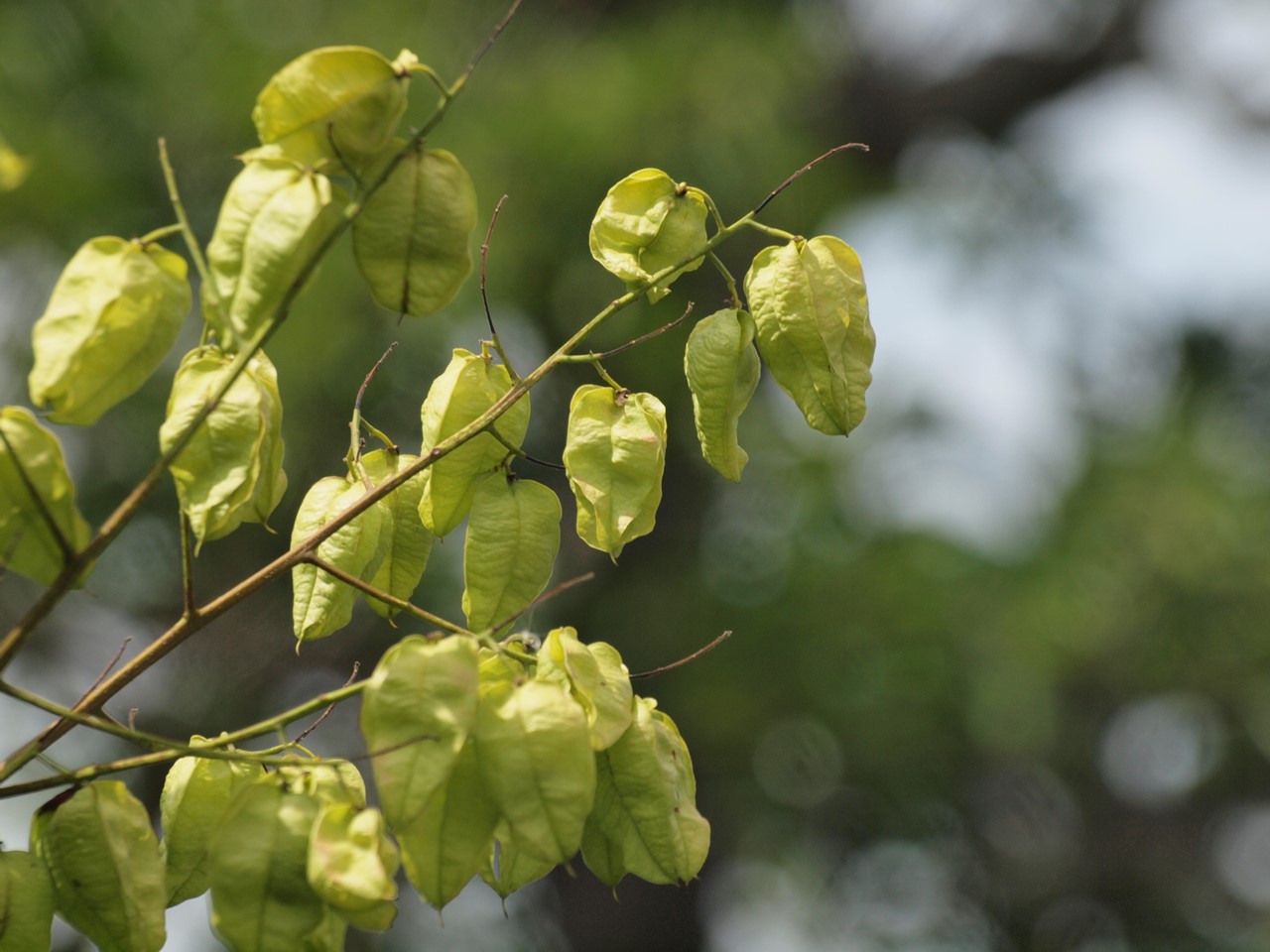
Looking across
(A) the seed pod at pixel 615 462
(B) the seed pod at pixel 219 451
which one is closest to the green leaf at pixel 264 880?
(B) the seed pod at pixel 219 451

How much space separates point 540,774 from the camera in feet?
Result: 1.86

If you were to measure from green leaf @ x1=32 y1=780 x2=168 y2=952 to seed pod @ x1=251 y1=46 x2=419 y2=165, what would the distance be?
1.03 ft

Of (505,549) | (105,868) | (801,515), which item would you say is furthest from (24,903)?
(801,515)

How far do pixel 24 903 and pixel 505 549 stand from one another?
29 cm

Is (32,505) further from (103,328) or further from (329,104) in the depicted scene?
(329,104)

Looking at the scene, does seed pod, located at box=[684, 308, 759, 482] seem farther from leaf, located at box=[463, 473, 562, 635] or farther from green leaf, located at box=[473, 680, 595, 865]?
green leaf, located at box=[473, 680, 595, 865]

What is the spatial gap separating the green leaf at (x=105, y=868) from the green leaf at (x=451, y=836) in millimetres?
144

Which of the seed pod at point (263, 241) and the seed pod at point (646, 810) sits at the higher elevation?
the seed pod at point (263, 241)

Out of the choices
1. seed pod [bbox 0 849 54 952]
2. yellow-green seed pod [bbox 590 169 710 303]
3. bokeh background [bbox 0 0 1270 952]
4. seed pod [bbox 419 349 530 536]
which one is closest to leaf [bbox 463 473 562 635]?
seed pod [bbox 419 349 530 536]

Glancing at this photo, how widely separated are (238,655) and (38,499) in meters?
3.45

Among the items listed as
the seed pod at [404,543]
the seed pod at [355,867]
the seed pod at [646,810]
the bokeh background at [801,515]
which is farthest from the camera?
the bokeh background at [801,515]

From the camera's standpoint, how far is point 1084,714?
5184 millimetres

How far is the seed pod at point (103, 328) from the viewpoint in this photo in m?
0.58

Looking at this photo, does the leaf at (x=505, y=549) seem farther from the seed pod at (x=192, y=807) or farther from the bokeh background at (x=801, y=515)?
the bokeh background at (x=801, y=515)
